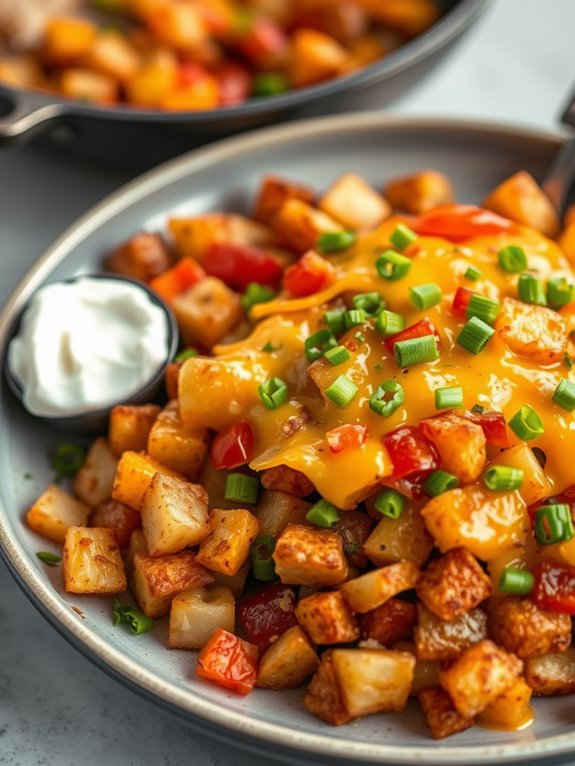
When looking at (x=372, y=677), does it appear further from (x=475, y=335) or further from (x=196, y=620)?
(x=475, y=335)

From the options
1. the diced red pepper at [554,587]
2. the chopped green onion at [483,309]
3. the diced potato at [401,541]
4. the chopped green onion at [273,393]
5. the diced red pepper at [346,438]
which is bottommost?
the diced potato at [401,541]

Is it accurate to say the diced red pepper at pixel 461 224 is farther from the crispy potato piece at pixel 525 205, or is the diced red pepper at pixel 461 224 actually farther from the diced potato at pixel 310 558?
the diced potato at pixel 310 558

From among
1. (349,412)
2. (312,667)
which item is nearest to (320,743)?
(312,667)

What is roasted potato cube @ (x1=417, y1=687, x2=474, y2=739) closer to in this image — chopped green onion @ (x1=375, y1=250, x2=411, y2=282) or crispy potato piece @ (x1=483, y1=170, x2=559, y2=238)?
chopped green onion @ (x1=375, y1=250, x2=411, y2=282)

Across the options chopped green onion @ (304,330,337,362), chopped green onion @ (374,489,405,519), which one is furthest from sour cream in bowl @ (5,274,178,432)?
chopped green onion @ (374,489,405,519)

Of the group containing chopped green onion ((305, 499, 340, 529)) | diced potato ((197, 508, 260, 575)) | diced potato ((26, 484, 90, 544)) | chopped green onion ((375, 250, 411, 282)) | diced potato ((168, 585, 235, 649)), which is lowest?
diced potato ((26, 484, 90, 544))

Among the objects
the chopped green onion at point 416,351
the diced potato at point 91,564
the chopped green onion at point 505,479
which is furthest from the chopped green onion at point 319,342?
the diced potato at point 91,564

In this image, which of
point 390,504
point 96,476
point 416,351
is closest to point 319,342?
point 416,351
